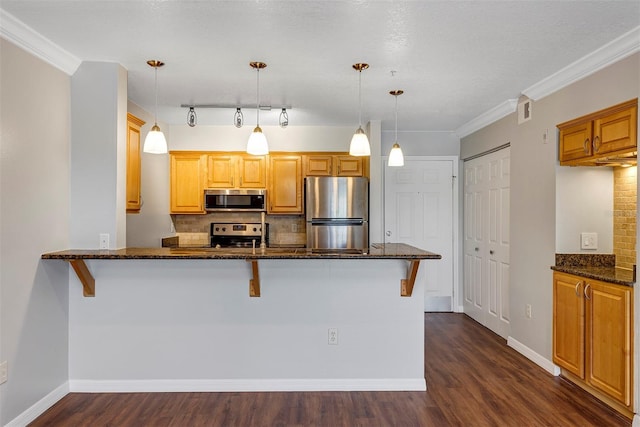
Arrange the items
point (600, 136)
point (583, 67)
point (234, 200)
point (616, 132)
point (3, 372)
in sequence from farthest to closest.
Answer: point (234, 200) < point (583, 67) < point (600, 136) < point (616, 132) < point (3, 372)

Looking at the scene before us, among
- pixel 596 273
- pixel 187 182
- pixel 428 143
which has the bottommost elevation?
pixel 596 273

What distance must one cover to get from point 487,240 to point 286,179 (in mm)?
2467

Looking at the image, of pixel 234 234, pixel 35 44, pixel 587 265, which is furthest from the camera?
pixel 234 234

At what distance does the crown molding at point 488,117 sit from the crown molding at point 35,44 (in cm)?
375

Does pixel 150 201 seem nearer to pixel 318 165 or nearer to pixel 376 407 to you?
pixel 318 165

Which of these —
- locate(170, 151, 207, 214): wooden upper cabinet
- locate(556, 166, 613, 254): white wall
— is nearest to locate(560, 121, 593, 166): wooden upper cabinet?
locate(556, 166, 613, 254): white wall

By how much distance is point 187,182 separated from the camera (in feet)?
16.9

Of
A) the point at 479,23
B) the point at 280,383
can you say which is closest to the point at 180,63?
the point at 479,23

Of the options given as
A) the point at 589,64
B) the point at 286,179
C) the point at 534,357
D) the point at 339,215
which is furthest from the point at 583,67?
the point at 286,179

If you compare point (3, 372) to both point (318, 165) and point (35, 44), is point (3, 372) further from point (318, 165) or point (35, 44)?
point (318, 165)

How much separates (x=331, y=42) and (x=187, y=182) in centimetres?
308

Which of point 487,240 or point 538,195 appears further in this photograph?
point 487,240

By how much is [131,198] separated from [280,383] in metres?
1.94

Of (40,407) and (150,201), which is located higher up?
(150,201)
